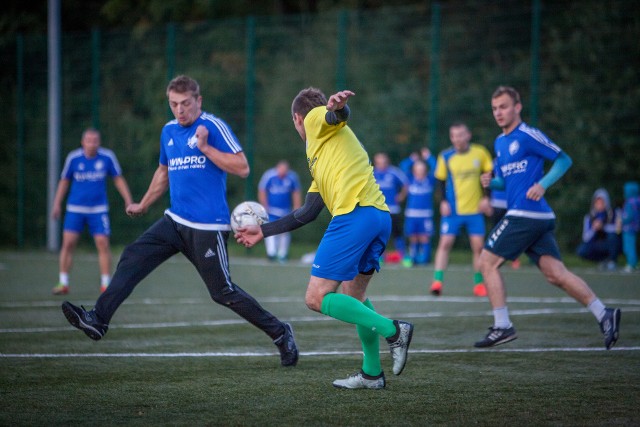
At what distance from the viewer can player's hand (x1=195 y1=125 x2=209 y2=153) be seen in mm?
7305

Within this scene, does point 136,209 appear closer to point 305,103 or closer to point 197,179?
point 197,179

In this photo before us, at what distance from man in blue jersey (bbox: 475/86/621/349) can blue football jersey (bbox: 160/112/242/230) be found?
2.48 meters

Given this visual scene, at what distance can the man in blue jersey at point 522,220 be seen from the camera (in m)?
8.18

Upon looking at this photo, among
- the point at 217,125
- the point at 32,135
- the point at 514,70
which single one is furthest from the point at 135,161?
the point at 217,125

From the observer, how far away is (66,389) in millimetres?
6410

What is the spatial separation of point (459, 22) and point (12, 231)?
521 inches

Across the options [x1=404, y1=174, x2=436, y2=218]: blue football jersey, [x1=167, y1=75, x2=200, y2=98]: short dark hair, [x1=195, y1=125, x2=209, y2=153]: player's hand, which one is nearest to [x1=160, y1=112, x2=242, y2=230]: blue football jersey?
[x1=195, y1=125, x2=209, y2=153]: player's hand

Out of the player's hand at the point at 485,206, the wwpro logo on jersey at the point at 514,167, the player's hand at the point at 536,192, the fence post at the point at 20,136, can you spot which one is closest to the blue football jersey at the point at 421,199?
the player's hand at the point at 485,206

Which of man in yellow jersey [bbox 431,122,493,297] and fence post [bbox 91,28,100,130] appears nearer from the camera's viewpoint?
man in yellow jersey [bbox 431,122,493,297]

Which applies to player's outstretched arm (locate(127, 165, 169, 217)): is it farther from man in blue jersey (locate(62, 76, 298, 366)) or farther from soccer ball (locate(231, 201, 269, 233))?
soccer ball (locate(231, 201, 269, 233))

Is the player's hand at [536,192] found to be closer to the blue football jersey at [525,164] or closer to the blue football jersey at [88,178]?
the blue football jersey at [525,164]

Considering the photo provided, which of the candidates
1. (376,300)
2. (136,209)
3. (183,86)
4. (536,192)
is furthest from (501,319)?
(376,300)

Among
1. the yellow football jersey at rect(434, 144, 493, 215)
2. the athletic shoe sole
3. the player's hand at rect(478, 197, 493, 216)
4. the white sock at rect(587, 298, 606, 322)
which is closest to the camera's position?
the athletic shoe sole

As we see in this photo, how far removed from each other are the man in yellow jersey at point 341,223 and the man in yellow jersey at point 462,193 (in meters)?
6.98
